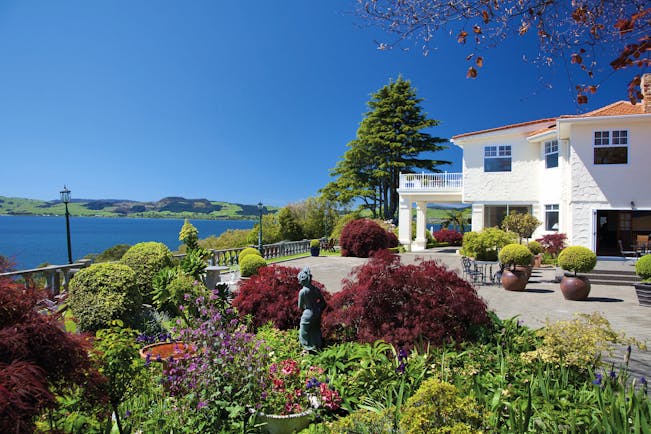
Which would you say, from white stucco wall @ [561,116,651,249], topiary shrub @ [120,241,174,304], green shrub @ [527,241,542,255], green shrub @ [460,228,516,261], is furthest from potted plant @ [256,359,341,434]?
white stucco wall @ [561,116,651,249]

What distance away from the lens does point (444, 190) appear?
26.8m

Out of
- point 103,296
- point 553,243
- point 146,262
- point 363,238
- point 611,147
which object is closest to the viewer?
point 103,296

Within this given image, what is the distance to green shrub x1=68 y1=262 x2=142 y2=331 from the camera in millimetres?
7066

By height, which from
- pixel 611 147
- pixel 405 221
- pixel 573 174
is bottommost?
pixel 405 221

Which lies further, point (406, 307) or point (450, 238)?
point (450, 238)

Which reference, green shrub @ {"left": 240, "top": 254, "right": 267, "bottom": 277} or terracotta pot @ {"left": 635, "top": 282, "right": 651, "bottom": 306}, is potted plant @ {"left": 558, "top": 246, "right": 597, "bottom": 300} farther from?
green shrub @ {"left": 240, "top": 254, "right": 267, "bottom": 277}

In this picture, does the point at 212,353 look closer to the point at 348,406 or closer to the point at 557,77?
the point at 348,406

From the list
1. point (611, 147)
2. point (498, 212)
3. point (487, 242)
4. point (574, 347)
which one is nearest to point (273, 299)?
point (574, 347)

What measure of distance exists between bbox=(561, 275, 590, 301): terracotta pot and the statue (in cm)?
836

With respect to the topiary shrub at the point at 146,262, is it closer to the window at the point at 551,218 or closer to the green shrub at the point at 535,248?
the green shrub at the point at 535,248

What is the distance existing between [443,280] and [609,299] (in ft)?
26.6

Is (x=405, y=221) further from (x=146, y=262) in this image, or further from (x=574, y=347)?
(x=574, y=347)

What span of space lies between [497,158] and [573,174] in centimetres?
559

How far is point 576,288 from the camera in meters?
10.8
